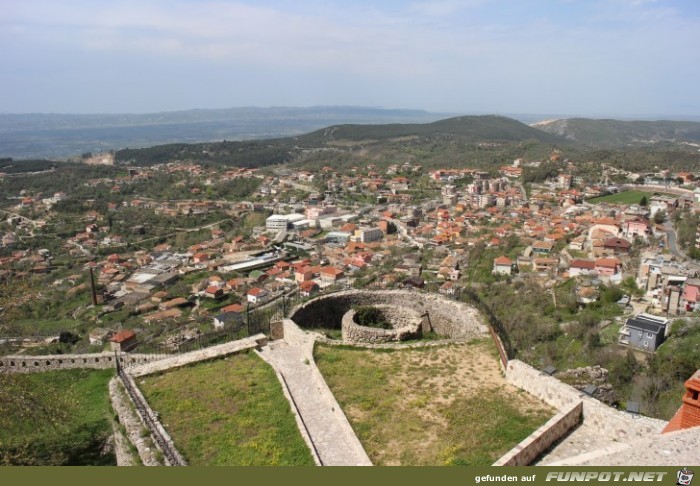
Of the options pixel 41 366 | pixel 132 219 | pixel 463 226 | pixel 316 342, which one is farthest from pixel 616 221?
pixel 132 219

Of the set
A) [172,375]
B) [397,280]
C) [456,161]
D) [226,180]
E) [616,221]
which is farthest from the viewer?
[456,161]

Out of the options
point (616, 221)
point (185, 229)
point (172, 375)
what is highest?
point (172, 375)

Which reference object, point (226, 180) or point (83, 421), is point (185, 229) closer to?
point (226, 180)

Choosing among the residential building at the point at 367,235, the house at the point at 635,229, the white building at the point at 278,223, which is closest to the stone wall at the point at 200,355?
the house at the point at 635,229

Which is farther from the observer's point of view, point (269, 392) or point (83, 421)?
point (83, 421)

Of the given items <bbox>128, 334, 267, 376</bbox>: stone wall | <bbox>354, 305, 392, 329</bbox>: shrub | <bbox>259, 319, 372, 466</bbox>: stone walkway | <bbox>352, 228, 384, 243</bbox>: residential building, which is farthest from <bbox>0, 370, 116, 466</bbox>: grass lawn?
<bbox>352, 228, 384, 243</bbox>: residential building

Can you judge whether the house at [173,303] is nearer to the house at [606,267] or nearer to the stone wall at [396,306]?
the stone wall at [396,306]

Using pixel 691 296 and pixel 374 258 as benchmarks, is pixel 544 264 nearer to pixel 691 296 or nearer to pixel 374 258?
pixel 691 296
